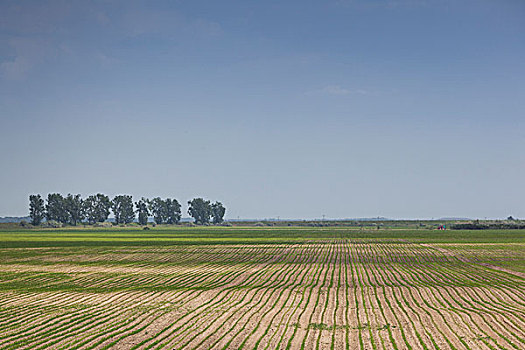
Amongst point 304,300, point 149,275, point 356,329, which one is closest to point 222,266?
point 149,275

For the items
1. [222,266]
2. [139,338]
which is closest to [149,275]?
[222,266]

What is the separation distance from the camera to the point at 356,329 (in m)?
22.3

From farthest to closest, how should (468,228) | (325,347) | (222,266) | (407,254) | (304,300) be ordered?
(468,228)
(407,254)
(222,266)
(304,300)
(325,347)

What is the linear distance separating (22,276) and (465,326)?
1296 inches

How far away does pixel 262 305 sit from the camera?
2812 centimetres

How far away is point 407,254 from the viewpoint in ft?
208

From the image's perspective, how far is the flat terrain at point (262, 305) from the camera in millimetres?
20625

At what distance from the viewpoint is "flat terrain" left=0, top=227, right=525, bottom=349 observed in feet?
67.7

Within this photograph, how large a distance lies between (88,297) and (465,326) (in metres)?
20.6

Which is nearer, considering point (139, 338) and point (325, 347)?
point (325, 347)

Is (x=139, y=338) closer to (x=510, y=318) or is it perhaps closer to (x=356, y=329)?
(x=356, y=329)

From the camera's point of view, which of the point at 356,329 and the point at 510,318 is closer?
the point at 356,329

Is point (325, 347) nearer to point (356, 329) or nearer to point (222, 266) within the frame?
point (356, 329)

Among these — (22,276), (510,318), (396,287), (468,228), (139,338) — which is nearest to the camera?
(139,338)
